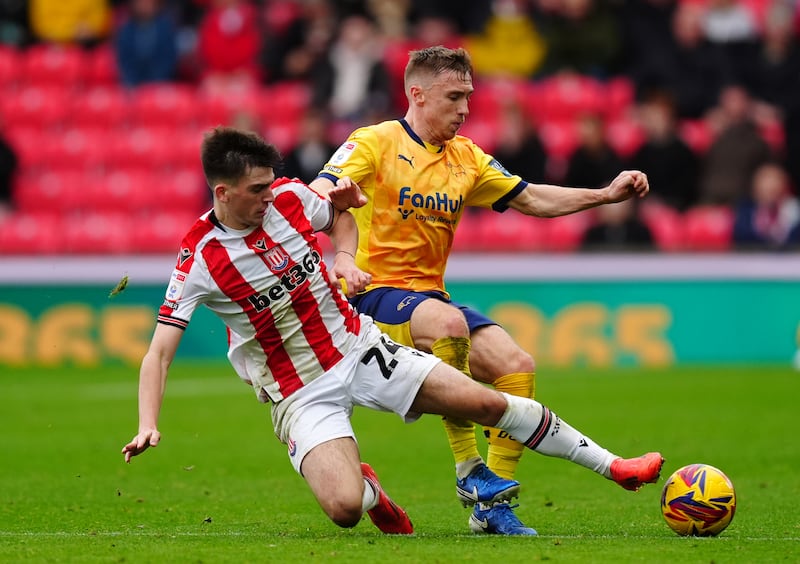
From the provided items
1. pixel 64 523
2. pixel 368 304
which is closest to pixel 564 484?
pixel 368 304

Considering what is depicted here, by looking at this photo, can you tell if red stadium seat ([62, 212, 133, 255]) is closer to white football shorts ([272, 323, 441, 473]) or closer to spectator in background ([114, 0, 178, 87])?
spectator in background ([114, 0, 178, 87])

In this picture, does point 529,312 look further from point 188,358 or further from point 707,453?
point 707,453

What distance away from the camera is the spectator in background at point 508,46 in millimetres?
20484

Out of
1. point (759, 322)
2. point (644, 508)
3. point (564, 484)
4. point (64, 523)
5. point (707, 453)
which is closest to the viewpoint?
point (64, 523)

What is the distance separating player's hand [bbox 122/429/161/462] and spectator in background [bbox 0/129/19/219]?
1388 cm

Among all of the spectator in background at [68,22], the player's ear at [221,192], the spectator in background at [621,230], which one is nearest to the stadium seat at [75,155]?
the spectator in background at [68,22]

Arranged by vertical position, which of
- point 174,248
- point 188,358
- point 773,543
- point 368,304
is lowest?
point 188,358

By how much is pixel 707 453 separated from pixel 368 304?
3.82m

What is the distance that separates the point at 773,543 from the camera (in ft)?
21.7

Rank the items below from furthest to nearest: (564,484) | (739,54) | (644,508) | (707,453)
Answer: (739,54)
(707,453)
(564,484)
(644,508)

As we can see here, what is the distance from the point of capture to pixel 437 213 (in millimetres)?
7836

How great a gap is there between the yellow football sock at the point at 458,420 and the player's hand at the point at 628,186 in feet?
3.76

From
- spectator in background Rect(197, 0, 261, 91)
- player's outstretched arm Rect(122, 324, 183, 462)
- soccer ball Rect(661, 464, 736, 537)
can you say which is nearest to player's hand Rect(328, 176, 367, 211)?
player's outstretched arm Rect(122, 324, 183, 462)

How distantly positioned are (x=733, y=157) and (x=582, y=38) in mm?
3091
